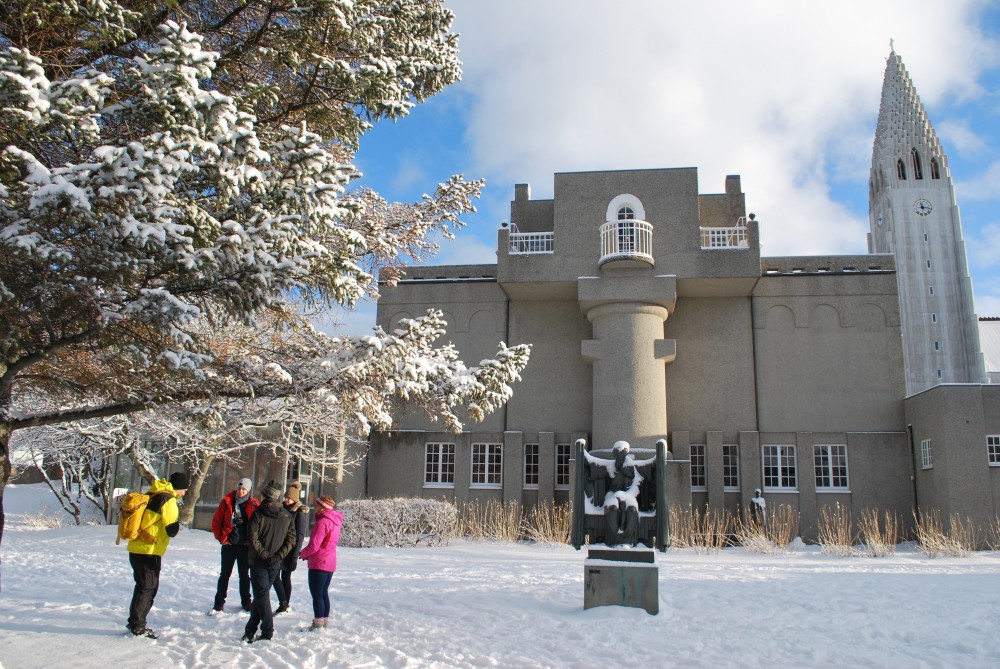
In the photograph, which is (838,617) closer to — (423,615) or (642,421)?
(423,615)

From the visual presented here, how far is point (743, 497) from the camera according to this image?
24.7 m

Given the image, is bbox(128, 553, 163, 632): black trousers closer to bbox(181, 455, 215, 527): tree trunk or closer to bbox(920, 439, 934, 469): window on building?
bbox(181, 455, 215, 527): tree trunk

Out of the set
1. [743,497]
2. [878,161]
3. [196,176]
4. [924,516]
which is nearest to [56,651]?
[196,176]

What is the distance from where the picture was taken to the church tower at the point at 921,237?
66875 mm

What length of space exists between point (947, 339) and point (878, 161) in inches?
816

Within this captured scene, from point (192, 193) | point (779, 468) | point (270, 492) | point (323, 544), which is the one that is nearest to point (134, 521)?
point (270, 492)

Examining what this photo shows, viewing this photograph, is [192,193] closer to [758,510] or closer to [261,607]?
[261,607]

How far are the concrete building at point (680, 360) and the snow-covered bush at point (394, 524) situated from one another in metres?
6.37

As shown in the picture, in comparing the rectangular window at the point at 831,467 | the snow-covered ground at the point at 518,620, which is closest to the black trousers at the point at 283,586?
the snow-covered ground at the point at 518,620

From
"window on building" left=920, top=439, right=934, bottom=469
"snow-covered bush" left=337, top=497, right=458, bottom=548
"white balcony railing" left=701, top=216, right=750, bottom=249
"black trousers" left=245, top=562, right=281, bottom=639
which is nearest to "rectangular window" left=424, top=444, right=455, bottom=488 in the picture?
"snow-covered bush" left=337, top=497, right=458, bottom=548

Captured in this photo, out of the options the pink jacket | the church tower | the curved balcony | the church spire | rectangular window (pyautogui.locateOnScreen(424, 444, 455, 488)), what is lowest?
the pink jacket

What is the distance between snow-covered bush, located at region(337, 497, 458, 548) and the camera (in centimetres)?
1880

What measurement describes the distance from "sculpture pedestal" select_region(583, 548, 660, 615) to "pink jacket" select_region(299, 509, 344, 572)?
317 cm

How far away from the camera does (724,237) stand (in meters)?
26.1
